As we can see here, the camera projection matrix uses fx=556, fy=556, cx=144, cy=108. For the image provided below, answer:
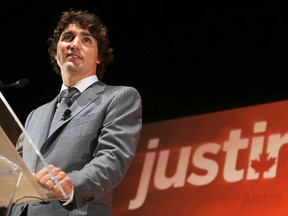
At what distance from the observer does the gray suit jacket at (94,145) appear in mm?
1466

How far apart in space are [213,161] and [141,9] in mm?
1201

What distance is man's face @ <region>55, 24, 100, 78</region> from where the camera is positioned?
6.07ft

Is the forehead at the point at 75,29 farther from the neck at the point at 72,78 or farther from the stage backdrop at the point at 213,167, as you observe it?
the stage backdrop at the point at 213,167

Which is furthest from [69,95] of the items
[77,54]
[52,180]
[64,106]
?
[52,180]

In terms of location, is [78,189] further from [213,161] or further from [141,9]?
[141,9]

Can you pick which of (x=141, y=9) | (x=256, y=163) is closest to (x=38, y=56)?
(x=141, y=9)

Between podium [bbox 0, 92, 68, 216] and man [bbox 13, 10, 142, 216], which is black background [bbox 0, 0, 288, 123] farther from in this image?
podium [bbox 0, 92, 68, 216]

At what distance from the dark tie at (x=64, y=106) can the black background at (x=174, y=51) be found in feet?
7.30

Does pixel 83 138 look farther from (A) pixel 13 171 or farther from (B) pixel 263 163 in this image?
(B) pixel 263 163

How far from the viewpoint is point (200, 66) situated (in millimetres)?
4180

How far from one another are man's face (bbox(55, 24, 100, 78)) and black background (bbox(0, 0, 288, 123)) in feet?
6.71

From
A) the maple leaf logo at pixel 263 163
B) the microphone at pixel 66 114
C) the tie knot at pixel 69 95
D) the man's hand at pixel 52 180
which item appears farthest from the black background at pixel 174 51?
the man's hand at pixel 52 180

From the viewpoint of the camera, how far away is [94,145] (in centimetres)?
162

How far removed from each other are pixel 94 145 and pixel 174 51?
2.64 metres
